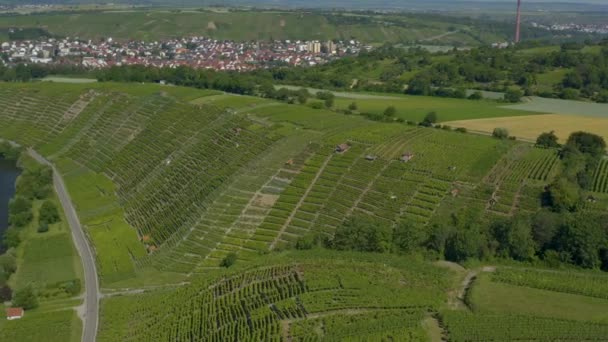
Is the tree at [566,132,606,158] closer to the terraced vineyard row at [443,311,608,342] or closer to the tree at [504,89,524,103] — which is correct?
the terraced vineyard row at [443,311,608,342]

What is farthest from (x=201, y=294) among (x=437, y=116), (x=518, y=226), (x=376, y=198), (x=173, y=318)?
(x=437, y=116)

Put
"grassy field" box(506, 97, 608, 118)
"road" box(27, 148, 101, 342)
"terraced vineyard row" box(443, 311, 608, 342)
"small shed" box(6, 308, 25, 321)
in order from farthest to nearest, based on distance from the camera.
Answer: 1. "grassy field" box(506, 97, 608, 118)
2. "small shed" box(6, 308, 25, 321)
3. "road" box(27, 148, 101, 342)
4. "terraced vineyard row" box(443, 311, 608, 342)

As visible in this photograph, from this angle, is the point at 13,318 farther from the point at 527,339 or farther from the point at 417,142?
the point at 417,142

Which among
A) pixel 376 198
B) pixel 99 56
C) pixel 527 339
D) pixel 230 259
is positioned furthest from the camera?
pixel 99 56

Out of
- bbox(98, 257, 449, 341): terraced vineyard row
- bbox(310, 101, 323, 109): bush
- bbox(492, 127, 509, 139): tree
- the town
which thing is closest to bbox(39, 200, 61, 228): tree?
bbox(98, 257, 449, 341): terraced vineyard row

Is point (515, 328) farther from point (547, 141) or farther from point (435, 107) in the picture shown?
point (435, 107)
